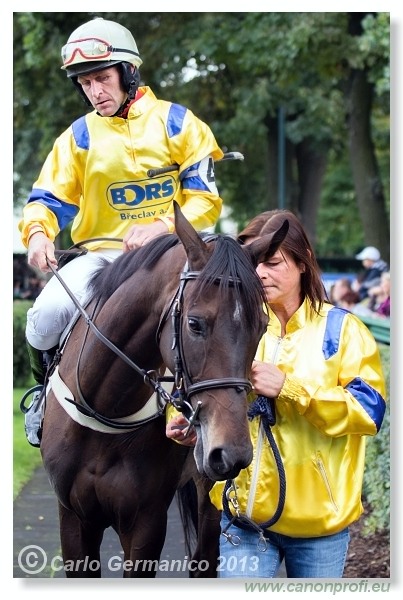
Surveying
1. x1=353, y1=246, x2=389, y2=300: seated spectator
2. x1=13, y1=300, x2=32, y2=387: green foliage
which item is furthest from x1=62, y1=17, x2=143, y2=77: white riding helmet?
x1=353, y1=246, x2=389, y2=300: seated spectator

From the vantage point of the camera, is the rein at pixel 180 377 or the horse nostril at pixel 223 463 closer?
the horse nostril at pixel 223 463

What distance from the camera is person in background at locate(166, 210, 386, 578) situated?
3.29m

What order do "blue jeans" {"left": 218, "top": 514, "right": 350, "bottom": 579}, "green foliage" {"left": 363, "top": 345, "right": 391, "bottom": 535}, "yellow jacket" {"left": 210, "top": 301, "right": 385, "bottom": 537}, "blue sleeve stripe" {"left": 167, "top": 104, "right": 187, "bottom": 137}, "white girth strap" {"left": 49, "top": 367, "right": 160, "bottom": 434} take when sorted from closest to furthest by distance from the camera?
1. "yellow jacket" {"left": 210, "top": 301, "right": 385, "bottom": 537}
2. "blue jeans" {"left": 218, "top": 514, "right": 350, "bottom": 579}
3. "white girth strap" {"left": 49, "top": 367, "right": 160, "bottom": 434}
4. "blue sleeve stripe" {"left": 167, "top": 104, "right": 187, "bottom": 137}
5. "green foliage" {"left": 363, "top": 345, "right": 391, "bottom": 535}

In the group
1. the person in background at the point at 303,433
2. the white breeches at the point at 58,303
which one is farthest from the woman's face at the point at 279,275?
the white breeches at the point at 58,303

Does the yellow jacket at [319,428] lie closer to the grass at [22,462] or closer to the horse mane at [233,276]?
the horse mane at [233,276]

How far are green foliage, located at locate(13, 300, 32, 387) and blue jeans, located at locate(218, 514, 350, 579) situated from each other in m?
10.4

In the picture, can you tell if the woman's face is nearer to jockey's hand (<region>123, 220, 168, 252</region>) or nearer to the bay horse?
the bay horse

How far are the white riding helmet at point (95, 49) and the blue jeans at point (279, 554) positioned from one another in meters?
2.09

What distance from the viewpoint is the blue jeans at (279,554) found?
11.1 feet

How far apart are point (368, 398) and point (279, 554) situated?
0.66 m

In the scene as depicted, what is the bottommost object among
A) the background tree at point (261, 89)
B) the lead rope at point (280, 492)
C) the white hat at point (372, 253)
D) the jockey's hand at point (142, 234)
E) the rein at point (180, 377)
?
the lead rope at point (280, 492)

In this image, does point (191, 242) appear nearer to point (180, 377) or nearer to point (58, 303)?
point (180, 377)

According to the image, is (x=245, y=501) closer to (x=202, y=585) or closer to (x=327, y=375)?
(x=327, y=375)

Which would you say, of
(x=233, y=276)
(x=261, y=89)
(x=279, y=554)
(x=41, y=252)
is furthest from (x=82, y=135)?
(x=261, y=89)
